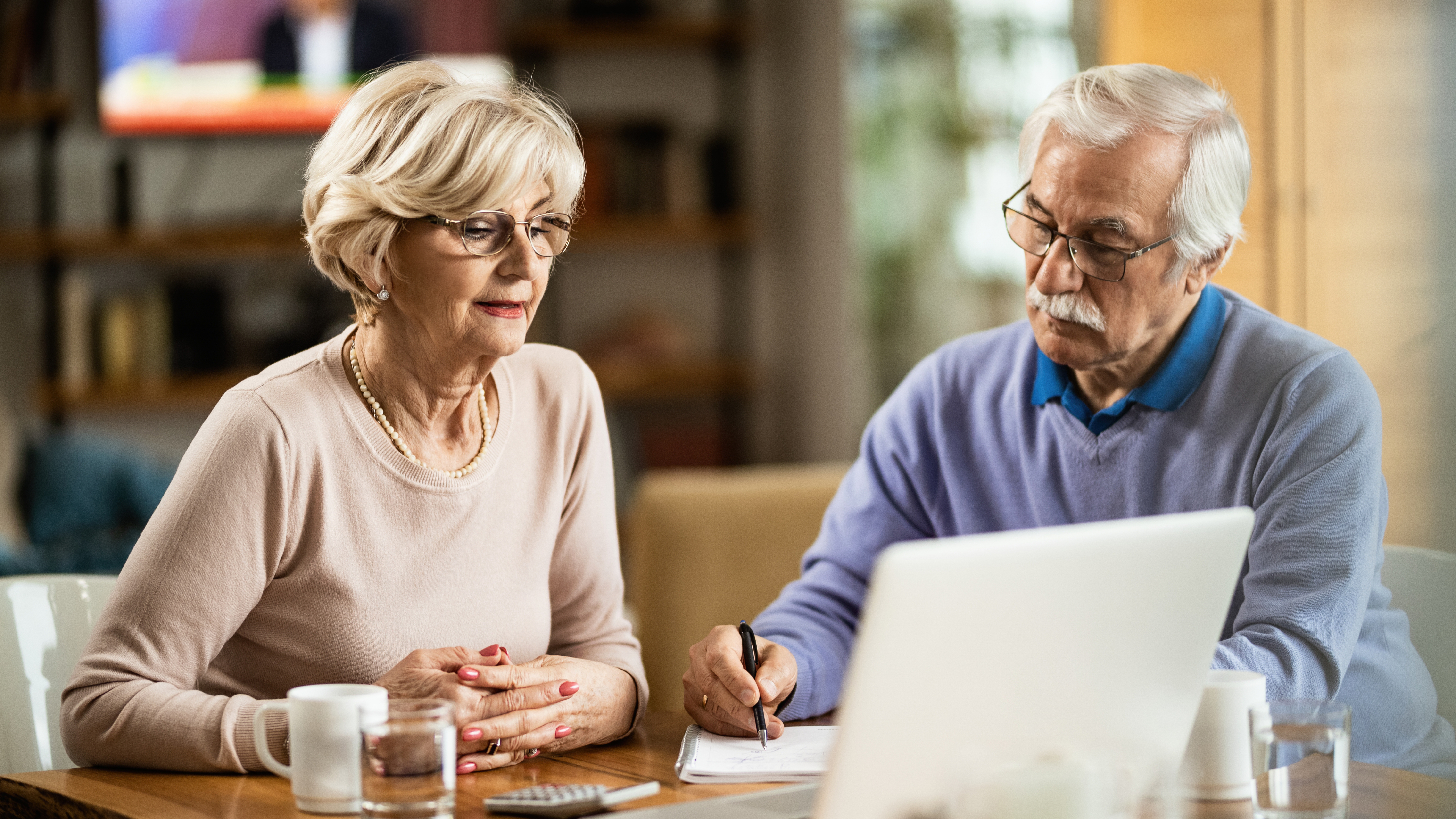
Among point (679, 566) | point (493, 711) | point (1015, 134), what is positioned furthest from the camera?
point (1015, 134)

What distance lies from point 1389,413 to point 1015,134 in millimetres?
1625

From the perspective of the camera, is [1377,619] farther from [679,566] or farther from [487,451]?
[679,566]

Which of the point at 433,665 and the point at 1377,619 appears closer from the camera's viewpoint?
the point at 433,665

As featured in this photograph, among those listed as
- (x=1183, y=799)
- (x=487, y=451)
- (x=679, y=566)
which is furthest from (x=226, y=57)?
(x=1183, y=799)

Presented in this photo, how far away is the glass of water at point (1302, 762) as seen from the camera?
1.06 meters

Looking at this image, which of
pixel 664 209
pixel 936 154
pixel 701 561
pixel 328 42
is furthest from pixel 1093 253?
pixel 328 42

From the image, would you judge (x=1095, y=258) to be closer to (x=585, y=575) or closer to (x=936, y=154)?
(x=585, y=575)

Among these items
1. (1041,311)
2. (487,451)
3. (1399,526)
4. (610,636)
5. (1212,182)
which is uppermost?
(1212,182)

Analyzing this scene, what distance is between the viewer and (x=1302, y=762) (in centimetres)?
106

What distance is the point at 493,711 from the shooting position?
1287 mm

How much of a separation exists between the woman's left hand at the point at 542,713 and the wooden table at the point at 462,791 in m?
0.02

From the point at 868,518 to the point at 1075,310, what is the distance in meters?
0.38

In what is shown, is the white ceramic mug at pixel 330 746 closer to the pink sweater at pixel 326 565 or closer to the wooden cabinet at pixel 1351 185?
the pink sweater at pixel 326 565

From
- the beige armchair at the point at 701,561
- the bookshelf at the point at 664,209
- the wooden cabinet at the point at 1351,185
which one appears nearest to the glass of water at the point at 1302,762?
the beige armchair at the point at 701,561
